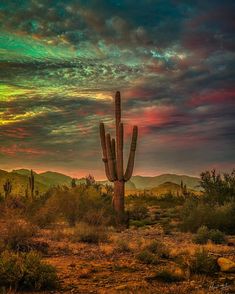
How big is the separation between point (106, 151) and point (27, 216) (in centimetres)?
632

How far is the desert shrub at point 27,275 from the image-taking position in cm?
968

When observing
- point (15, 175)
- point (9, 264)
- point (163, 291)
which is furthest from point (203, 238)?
point (15, 175)

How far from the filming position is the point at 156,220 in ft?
102

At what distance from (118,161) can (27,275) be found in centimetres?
1616

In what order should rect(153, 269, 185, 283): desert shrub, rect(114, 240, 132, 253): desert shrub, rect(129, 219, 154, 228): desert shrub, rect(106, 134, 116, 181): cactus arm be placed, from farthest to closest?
1. rect(129, 219, 154, 228): desert shrub
2. rect(106, 134, 116, 181): cactus arm
3. rect(114, 240, 132, 253): desert shrub
4. rect(153, 269, 185, 283): desert shrub

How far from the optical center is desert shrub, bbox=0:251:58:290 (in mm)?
9680

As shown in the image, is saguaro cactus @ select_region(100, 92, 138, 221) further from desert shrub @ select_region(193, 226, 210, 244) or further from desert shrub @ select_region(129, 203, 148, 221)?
desert shrub @ select_region(193, 226, 210, 244)

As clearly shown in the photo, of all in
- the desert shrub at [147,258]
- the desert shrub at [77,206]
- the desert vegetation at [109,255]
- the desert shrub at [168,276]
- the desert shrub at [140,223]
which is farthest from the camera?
the desert shrub at [140,223]

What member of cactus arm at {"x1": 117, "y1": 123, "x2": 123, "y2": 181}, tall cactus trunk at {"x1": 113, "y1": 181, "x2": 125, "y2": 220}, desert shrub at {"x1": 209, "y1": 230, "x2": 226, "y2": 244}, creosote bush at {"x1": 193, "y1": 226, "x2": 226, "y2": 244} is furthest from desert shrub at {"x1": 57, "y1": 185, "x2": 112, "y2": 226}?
desert shrub at {"x1": 209, "y1": 230, "x2": 226, "y2": 244}

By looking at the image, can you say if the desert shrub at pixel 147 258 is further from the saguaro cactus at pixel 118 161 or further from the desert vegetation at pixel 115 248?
the saguaro cactus at pixel 118 161

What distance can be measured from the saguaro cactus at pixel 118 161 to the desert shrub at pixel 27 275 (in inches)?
597

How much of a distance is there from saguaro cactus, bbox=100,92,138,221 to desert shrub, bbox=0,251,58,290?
15.2 meters

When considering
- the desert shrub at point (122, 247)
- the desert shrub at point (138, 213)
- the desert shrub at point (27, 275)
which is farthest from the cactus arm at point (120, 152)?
the desert shrub at point (27, 275)

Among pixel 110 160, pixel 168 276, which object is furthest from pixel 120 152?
pixel 168 276
